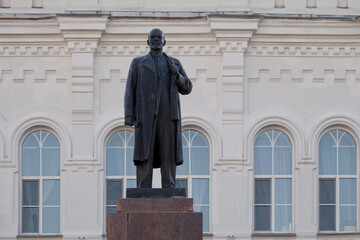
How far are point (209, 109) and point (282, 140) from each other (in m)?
1.78

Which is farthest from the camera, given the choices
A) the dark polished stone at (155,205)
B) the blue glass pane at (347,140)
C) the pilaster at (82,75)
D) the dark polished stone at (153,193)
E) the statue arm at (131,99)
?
the blue glass pane at (347,140)

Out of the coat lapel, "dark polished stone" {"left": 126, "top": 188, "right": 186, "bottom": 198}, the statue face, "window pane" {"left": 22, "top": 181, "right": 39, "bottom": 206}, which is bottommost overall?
"dark polished stone" {"left": 126, "top": 188, "right": 186, "bottom": 198}

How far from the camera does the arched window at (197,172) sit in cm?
3322

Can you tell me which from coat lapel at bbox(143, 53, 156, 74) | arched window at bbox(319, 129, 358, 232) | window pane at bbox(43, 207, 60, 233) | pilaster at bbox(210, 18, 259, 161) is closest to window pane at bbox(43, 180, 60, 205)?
window pane at bbox(43, 207, 60, 233)

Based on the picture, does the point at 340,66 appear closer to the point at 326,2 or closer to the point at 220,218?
the point at 326,2

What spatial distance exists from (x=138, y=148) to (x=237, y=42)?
12.8m

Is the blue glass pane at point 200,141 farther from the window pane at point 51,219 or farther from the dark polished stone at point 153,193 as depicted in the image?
the dark polished stone at point 153,193

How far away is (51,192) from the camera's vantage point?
3322 cm

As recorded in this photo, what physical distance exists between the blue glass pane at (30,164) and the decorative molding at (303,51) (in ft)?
17.3

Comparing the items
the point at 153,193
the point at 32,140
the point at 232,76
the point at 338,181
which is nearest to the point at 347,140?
the point at 338,181

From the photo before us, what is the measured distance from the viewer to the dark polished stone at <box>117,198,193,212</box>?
65.6 feet

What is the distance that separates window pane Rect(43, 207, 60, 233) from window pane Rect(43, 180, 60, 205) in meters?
0.16

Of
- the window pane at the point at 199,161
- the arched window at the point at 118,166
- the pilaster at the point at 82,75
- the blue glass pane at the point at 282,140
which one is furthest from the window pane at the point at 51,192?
the blue glass pane at the point at 282,140

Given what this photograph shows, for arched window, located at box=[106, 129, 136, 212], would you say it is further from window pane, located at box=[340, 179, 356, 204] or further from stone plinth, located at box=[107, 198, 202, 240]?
stone plinth, located at box=[107, 198, 202, 240]
